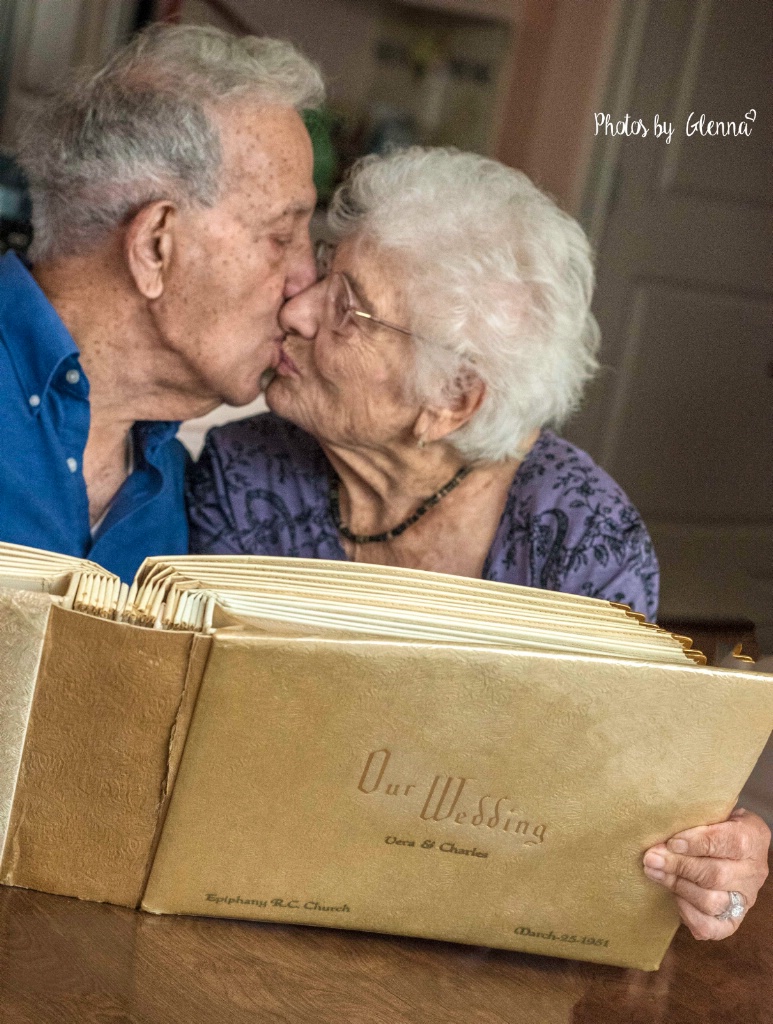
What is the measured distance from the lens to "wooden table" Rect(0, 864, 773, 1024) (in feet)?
1.97

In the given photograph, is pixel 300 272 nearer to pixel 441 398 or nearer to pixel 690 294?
pixel 441 398

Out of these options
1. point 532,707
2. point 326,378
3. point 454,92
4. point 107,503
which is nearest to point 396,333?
point 326,378

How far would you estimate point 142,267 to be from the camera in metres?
1.39

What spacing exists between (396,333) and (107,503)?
0.46 metres

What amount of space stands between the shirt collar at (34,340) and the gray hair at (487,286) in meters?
0.43

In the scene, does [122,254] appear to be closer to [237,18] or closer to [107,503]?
[107,503]

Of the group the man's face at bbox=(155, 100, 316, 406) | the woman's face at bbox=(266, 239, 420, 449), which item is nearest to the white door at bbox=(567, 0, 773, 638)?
the woman's face at bbox=(266, 239, 420, 449)

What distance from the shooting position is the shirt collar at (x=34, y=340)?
4.33 feet

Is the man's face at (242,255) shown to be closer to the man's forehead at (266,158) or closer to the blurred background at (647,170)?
the man's forehead at (266,158)

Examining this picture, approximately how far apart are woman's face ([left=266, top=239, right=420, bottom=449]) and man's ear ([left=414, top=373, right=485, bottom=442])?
0.7 inches

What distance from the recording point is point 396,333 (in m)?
1.44

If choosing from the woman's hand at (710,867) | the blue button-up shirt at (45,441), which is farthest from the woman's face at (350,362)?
→ the woman's hand at (710,867)

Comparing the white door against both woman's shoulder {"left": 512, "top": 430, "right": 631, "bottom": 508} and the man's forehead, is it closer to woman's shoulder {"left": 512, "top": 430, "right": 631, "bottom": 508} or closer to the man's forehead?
woman's shoulder {"left": 512, "top": 430, "right": 631, "bottom": 508}

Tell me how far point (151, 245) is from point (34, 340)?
19cm
